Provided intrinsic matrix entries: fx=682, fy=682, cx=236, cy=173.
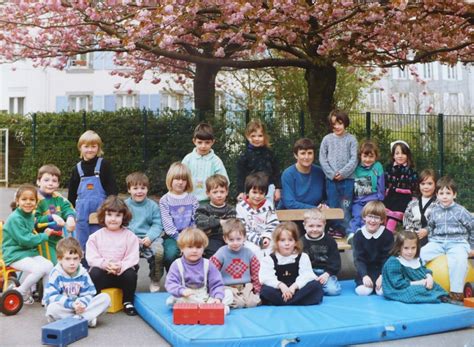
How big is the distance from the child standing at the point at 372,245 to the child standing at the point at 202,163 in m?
1.81

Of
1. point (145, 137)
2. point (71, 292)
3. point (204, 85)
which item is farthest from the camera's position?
point (204, 85)

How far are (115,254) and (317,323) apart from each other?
2.26 m

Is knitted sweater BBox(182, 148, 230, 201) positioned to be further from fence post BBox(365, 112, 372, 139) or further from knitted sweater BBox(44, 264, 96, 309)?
fence post BBox(365, 112, 372, 139)

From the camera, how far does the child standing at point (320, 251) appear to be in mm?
7320

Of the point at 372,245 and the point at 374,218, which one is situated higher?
the point at 374,218

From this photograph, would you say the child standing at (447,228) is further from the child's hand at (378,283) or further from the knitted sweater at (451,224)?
the child's hand at (378,283)

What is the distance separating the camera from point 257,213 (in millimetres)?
7680

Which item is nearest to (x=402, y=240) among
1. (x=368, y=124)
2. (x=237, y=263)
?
(x=237, y=263)

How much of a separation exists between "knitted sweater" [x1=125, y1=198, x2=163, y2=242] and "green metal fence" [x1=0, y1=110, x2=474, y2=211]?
642 cm

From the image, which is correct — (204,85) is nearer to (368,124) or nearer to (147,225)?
(368,124)

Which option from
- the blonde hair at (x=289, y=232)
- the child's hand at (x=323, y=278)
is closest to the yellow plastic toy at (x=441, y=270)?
the child's hand at (x=323, y=278)

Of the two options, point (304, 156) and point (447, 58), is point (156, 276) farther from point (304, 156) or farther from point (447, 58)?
point (447, 58)

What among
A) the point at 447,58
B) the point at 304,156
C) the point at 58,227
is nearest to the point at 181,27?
the point at 304,156

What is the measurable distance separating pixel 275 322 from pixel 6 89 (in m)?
27.4
